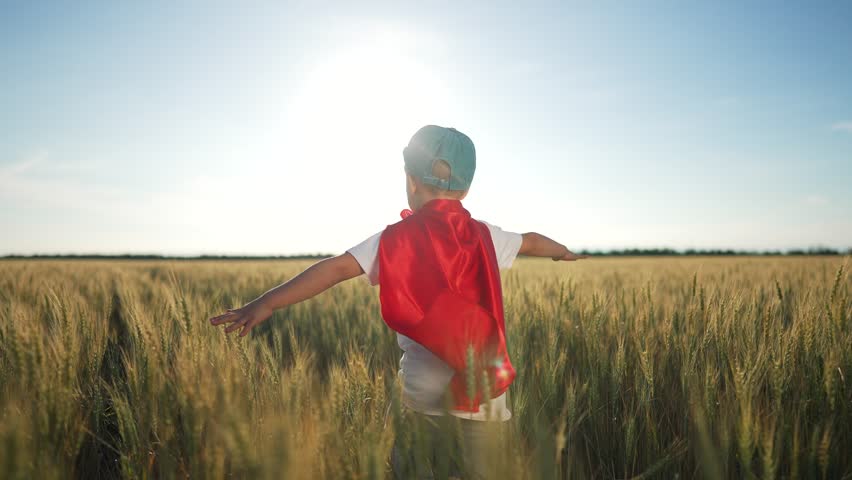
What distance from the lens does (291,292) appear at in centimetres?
156

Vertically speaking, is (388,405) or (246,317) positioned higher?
(246,317)

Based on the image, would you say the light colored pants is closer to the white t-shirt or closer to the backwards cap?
the white t-shirt

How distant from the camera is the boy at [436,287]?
5.09 ft

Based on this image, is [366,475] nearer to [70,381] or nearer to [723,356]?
[70,381]

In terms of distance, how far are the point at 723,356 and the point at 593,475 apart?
932 millimetres

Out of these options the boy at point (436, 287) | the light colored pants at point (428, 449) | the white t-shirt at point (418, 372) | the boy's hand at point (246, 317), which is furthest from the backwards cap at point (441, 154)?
the light colored pants at point (428, 449)

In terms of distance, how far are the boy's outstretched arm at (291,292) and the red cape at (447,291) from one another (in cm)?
13

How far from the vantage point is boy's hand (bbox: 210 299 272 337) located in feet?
4.84

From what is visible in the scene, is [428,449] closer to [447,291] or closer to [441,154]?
[447,291]

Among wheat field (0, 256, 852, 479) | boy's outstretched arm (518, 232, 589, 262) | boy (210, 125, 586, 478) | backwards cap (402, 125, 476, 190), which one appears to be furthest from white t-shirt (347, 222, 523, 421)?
boy's outstretched arm (518, 232, 589, 262)

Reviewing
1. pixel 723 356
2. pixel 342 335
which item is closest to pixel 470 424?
pixel 723 356

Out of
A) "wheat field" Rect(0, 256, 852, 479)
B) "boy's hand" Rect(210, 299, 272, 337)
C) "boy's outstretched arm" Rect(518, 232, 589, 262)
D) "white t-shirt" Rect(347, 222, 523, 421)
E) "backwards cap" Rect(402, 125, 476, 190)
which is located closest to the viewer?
"wheat field" Rect(0, 256, 852, 479)

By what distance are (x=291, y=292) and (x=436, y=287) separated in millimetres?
467

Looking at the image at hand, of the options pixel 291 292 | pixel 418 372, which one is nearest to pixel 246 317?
pixel 291 292
